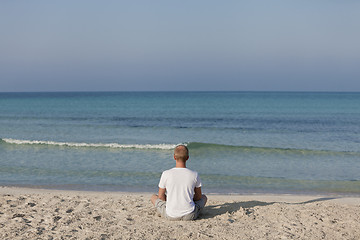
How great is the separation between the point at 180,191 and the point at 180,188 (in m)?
0.05

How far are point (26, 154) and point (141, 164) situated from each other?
504cm

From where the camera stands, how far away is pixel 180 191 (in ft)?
18.9

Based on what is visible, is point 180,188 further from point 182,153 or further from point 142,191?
point 142,191

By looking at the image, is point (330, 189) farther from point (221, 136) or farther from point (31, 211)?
point (221, 136)

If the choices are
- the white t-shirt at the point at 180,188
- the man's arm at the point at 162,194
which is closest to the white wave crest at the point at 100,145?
the man's arm at the point at 162,194

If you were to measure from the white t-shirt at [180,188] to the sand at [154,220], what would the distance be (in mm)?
234

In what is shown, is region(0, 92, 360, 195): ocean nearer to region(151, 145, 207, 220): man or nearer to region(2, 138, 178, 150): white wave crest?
region(2, 138, 178, 150): white wave crest

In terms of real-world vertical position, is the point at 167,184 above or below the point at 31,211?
above

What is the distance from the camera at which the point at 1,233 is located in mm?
5383

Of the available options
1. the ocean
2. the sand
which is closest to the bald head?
the sand

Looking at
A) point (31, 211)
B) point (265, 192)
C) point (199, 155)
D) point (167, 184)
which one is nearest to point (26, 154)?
point (199, 155)

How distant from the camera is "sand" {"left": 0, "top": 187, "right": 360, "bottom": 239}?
18.0ft

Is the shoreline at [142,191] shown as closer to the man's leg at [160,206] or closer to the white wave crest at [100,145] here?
the man's leg at [160,206]

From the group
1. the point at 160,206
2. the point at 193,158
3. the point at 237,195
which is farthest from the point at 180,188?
the point at 193,158
